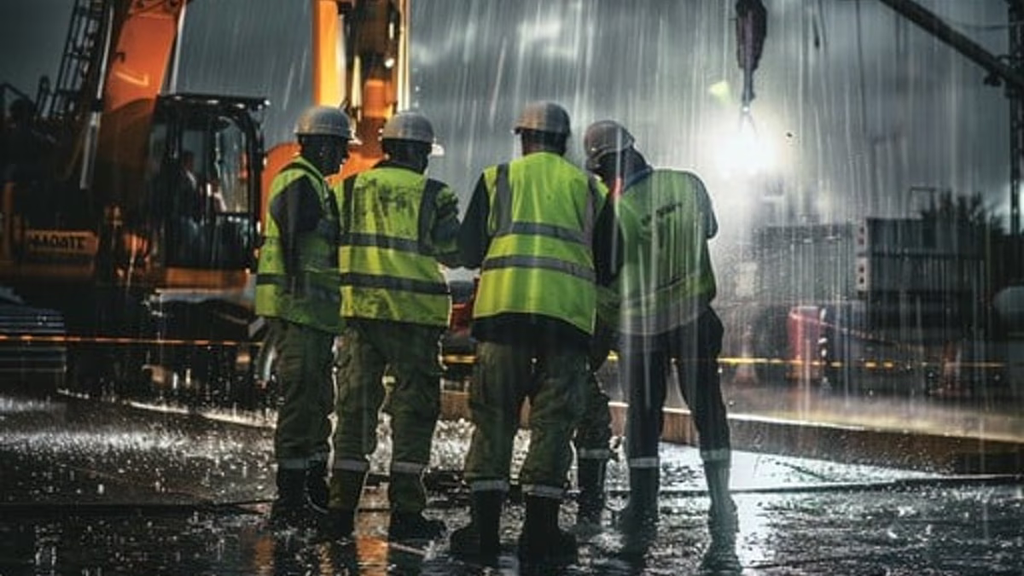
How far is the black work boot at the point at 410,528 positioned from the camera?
249 inches

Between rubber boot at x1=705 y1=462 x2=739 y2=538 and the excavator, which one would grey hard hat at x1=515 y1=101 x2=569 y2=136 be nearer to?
rubber boot at x1=705 y1=462 x2=739 y2=538

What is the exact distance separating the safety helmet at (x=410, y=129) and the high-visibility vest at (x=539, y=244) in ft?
2.27

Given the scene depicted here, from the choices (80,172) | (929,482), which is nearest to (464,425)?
(929,482)

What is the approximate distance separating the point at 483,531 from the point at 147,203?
15.3m

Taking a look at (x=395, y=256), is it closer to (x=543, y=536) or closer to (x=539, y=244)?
(x=539, y=244)

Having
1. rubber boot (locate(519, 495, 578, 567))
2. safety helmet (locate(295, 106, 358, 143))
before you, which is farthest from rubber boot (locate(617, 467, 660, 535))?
safety helmet (locate(295, 106, 358, 143))

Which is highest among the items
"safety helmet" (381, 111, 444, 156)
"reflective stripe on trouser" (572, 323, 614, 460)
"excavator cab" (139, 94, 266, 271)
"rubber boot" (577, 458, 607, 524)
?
"excavator cab" (139, 94, 266, 271)

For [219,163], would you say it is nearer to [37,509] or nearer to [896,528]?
[37,509]

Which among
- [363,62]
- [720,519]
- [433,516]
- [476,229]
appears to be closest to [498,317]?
[476,229]

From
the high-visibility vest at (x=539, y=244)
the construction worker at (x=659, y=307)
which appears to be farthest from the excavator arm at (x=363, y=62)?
the high-visibility vest at (x=539, y=244)

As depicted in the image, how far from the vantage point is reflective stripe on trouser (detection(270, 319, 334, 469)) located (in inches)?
277

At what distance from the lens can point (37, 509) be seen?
7.00 metres

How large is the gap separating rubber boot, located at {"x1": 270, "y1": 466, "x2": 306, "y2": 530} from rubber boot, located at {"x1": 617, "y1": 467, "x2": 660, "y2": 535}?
149 centimetres

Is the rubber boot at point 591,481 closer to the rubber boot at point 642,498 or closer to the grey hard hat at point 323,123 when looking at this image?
the rubber boot at point 642,498
